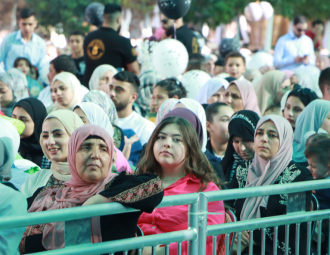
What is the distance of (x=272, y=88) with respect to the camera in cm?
638

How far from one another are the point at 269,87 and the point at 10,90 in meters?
3.28

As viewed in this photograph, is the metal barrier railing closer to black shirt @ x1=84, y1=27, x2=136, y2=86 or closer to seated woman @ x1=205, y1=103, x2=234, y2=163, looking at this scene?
seated woman @ x1=205, y1=103, x2=234, y2=163

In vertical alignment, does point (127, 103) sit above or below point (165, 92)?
below

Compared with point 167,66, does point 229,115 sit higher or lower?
lower

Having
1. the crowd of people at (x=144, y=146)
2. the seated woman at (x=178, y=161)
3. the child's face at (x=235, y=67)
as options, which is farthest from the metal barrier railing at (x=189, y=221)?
the child's face at (x=235, y=67)

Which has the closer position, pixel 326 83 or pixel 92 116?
pixel 92 116

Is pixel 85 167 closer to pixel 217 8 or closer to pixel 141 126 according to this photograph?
pixel 141 126

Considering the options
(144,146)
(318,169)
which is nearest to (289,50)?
(144,146)

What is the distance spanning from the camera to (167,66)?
7.22 m

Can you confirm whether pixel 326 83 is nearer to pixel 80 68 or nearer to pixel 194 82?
pixel 194 82

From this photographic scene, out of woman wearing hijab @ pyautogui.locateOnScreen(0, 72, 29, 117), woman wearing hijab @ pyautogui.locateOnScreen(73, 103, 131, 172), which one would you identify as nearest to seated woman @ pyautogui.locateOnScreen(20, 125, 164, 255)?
woman wearing hijab @ pyautogui.locateOnScreen(73, 103, 131, 172)

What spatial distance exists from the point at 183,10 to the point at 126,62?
53.0 inches

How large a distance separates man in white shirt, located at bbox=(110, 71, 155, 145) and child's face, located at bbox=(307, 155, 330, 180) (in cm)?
204

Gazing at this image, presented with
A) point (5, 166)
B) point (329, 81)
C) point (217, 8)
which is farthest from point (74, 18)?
point (5, 166)
